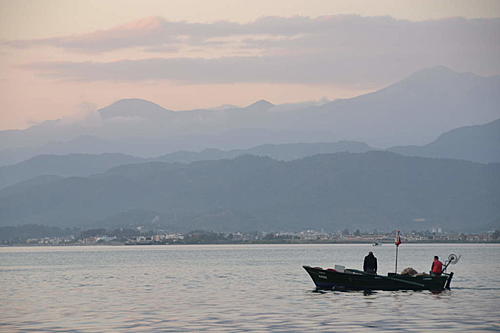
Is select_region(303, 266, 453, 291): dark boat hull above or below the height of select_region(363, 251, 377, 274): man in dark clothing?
below

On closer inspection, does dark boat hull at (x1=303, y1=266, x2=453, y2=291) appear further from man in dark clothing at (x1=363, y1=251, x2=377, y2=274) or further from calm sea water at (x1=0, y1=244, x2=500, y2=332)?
calm sea water at (x1=0, y1=244, x2=500, y2=332)

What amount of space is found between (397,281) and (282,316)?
2009 centimetres

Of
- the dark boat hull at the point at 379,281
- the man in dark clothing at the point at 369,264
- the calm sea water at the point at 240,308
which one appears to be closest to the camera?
the calm sea water at the point at 240,308

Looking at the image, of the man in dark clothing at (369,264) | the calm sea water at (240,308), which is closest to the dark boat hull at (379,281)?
the man in dark clothing at (369,264)

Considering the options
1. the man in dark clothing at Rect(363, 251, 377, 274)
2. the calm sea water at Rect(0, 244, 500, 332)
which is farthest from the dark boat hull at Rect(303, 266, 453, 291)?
the calm sea water at Rect(0, 244, 500, 332)

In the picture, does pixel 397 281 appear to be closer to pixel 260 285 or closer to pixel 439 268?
pixel 439 268

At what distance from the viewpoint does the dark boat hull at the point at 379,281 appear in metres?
76.6

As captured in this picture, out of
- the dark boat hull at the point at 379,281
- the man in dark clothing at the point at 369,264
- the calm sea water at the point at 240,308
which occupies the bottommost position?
the calm sea water at the point at 240,308

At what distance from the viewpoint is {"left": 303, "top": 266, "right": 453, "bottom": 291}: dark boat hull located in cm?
7656

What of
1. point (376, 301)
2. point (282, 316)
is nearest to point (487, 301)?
point (376, 301)

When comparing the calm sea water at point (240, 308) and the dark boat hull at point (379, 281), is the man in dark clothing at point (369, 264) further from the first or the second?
the calm sea water at point (240, 308)

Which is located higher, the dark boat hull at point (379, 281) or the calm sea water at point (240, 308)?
the dark boat hull at point (379, 281)

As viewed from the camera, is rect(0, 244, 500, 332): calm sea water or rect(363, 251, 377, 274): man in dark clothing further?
rect(363, 251, 377, 274): man in dark clothing

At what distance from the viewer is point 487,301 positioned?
6888 cm
